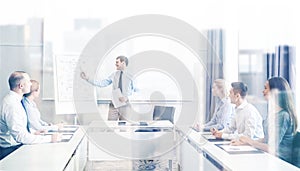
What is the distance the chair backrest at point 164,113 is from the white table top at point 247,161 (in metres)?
1.73

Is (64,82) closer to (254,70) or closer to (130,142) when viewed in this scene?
(130,142)

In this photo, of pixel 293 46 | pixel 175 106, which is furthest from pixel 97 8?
pixel 293 46

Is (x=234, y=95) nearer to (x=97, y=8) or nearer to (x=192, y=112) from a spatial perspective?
(x=192, y=112)

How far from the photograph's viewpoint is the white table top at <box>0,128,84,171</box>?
5.60 ft

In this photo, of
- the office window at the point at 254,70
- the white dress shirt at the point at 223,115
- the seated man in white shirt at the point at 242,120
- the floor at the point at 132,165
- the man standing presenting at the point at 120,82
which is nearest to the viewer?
the seated man in white shirt at the point at 242,120

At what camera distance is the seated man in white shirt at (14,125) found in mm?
2357

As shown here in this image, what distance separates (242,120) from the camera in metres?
2.68

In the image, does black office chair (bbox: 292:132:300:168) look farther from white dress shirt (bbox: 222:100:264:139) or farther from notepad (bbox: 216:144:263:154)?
notepad (bbox: 216:144:263:154)

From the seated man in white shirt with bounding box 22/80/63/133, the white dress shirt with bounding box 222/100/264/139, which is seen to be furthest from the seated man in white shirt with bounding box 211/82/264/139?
the seated man in white shirt with bounding box 22/80/63/133

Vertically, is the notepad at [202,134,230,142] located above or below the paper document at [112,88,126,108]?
below

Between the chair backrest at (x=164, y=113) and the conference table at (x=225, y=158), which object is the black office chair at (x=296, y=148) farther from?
the chair backrest at (x=164, y=113)

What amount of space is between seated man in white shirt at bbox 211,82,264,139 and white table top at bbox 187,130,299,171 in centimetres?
40

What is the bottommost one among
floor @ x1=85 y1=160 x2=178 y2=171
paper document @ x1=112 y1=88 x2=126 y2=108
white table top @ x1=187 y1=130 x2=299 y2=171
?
floor @ x1=85 y1=160 x2=178 y2=171

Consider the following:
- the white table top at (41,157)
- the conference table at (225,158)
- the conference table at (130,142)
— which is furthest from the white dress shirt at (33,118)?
the conference table at (225,158)
